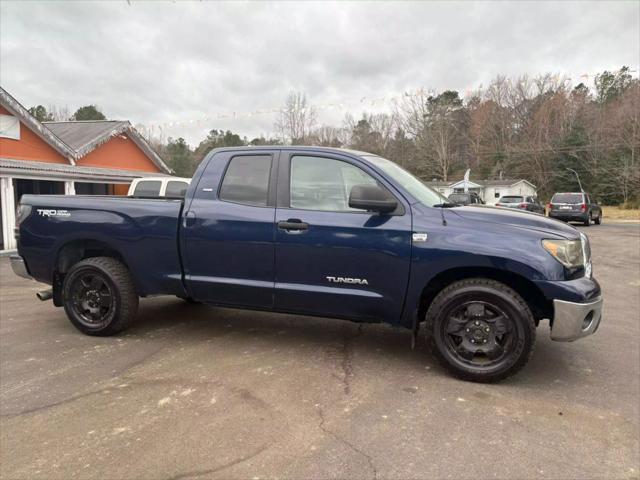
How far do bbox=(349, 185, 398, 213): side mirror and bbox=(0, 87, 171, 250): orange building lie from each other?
43.2 ft

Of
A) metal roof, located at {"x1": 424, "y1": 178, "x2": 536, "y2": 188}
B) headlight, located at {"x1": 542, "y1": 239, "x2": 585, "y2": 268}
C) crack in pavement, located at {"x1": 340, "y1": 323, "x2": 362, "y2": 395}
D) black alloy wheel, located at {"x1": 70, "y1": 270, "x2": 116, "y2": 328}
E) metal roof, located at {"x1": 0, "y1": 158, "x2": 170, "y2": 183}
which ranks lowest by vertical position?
crack in pavement, located at {"x1": 340, "y1": 323, "x2": 362, "y2": 395}

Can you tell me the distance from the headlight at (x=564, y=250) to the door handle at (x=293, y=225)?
187cm

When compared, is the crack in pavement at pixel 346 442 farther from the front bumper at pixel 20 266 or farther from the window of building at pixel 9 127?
the window of building at pixel 9 127

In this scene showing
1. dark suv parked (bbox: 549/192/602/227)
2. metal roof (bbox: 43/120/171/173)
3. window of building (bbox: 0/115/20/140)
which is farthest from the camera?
dark suv parked (bbox: 549/192/602/227)

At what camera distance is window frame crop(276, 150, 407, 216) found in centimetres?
385

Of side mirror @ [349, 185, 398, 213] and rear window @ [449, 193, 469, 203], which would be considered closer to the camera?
side mirror @ [349, 185, 398, 213]

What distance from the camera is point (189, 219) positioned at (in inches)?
170

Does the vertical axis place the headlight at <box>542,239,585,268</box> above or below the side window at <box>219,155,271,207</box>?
below

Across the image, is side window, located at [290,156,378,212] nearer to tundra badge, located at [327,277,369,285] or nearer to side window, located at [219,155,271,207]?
side window, located at [219,155,271,207]

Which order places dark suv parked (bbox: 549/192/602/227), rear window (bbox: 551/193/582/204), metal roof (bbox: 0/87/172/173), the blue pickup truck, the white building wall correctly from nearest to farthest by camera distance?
the blue pickup truck
the white building wall
metal roof (bbox: 0/87/172/173)
dark suv parked (bbox: 549/192/602/227)
rear window (bbox: 551/193/582/204)

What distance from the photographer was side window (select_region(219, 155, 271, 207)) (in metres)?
4.23

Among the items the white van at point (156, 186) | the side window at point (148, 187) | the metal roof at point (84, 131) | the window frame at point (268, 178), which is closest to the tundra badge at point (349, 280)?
the window frame at point (268, 178)

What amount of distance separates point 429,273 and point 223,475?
2.08 meters

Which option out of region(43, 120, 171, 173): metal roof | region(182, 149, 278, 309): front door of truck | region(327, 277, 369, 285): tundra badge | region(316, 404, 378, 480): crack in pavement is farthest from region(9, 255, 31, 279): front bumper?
region(43, 120, 171, 173): metal roof
